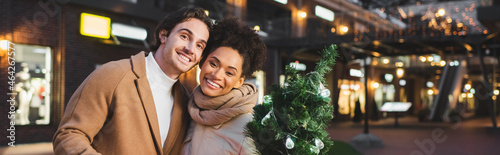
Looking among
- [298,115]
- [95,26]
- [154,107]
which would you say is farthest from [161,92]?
[95,26]

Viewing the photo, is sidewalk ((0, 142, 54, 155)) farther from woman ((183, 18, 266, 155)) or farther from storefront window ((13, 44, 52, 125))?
woman ((183, 18, 266, 155))

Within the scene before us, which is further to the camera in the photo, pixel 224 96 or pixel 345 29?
pixel 345 29

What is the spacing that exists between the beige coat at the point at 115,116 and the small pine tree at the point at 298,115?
66 centimetres

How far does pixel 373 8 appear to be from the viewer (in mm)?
28141

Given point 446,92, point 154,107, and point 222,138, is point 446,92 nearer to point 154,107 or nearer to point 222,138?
point 222,138

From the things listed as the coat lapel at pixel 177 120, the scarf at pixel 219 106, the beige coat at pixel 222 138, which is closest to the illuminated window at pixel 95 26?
the coat lapel at pixel 177 120

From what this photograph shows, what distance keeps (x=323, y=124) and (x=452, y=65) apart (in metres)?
26.5

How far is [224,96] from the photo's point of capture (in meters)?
2.29

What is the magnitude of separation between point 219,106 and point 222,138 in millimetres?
152

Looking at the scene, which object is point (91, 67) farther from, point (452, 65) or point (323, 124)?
point (452, 65)

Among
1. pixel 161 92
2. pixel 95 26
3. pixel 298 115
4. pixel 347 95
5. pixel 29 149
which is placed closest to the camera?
pixel 298 115

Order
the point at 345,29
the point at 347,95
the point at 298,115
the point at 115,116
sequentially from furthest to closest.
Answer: the point at 347,95 → the point at 345,29 → the point at 115,116 → the point at 298,115

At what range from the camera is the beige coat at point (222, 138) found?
2.22 m

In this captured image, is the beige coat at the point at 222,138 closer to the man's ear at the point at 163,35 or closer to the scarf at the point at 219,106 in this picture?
the scarf at the point at 219,106
